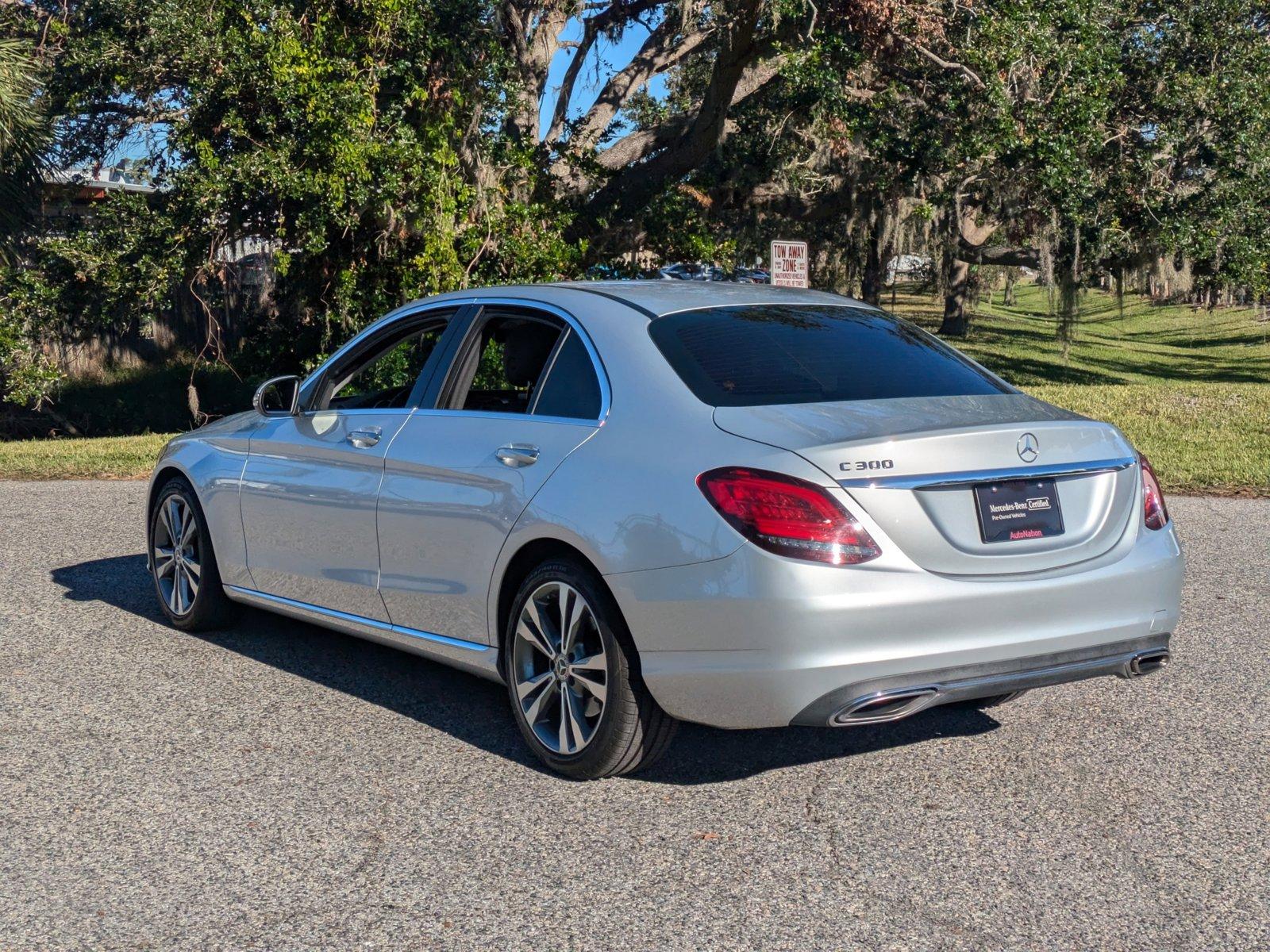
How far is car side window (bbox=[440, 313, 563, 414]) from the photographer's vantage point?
5.50 metres

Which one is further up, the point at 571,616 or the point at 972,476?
the point at 972,476

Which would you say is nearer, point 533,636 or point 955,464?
point 955,464

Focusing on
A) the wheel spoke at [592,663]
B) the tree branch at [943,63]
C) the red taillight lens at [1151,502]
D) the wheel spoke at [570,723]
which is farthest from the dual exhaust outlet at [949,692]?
the tree branch at [943,63]

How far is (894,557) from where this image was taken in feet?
14.1

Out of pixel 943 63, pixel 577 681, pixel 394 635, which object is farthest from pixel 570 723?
pixel 943 63

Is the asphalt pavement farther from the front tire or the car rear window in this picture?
the car rear window

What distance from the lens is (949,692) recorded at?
14.3ft

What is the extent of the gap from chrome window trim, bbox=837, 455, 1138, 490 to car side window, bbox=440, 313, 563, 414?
5.18 ft

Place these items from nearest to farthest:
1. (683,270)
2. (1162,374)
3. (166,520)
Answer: (166,520)
(683,270)
(1162,374)

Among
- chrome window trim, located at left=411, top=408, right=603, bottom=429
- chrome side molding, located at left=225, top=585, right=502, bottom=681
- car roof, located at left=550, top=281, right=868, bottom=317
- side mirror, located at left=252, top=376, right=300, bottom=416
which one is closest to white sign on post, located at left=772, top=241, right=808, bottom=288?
side mirror, located at left=252, top=376, right=300, bottom=416

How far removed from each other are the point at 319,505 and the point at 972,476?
2895 mm

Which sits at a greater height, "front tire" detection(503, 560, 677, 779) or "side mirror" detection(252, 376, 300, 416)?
"side mirror" detection(252, 376, 300, 416)

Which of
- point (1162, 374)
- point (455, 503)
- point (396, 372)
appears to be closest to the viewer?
point (455, 503)

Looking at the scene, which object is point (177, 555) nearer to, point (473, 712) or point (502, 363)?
point (473, 712)
